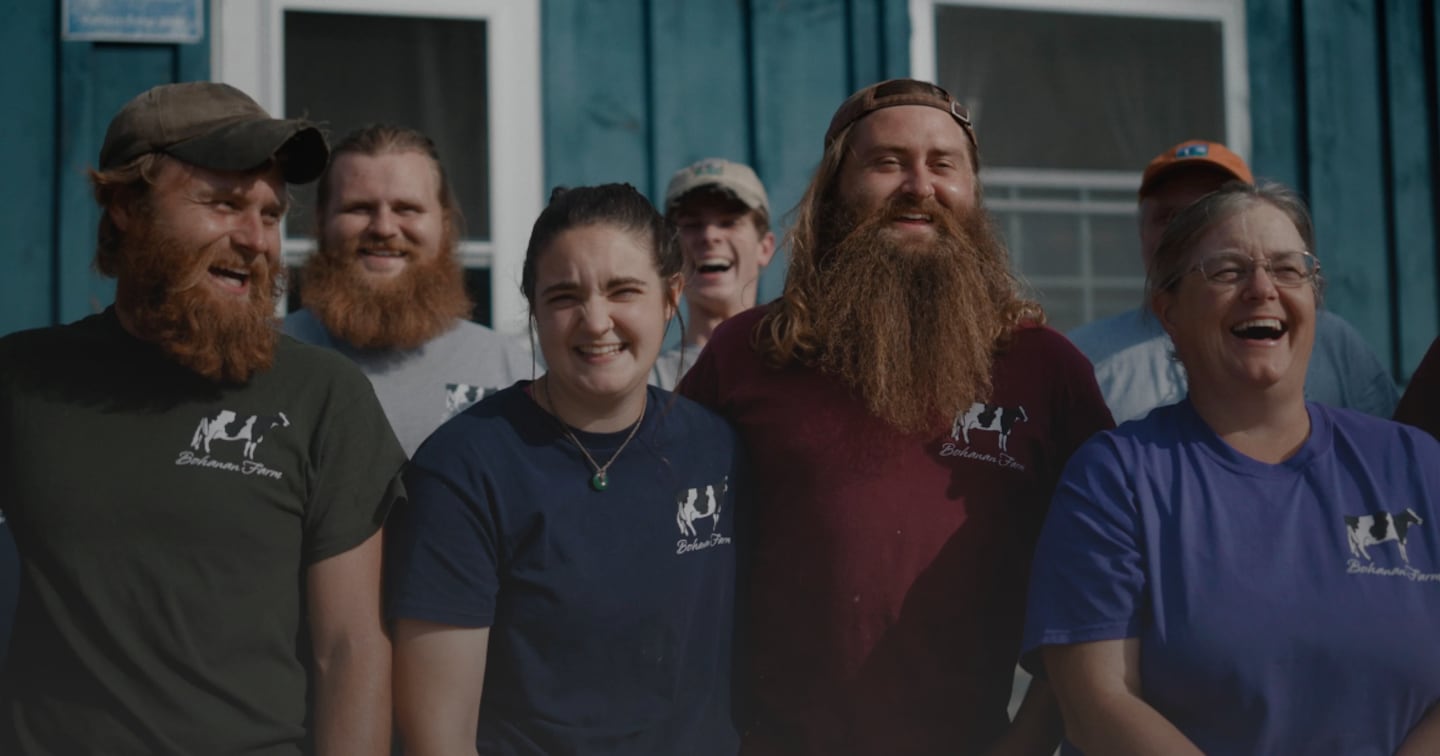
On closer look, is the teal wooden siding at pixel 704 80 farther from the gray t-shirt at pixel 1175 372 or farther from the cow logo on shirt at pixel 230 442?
the cow logo on shirt at pixel 230 442

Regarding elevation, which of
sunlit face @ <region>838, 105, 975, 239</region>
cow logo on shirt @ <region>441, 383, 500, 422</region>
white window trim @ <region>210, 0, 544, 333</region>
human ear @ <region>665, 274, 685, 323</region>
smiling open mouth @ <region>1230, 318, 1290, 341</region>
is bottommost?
cow logo on shirt @ <region>441, 383, 500, 422</region>

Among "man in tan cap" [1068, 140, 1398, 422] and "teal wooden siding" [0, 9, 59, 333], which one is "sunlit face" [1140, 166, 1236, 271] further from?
"teal wooden siding" [0, 9, 59, 333]

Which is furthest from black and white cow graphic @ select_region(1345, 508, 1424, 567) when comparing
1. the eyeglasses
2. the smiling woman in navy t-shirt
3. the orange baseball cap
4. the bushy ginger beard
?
the orange baseball cap

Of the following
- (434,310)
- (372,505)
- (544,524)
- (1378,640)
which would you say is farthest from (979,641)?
(434,310)

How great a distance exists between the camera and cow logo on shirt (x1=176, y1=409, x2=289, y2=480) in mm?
2273

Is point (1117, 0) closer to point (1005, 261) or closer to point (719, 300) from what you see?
point (719, 300)

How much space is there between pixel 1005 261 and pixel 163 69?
3.13 m

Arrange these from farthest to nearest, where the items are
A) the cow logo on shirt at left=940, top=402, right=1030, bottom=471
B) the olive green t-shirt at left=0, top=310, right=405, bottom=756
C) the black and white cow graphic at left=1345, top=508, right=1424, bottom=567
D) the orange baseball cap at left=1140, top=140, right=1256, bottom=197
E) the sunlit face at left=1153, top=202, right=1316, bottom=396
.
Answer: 1. the orange baseball cap at left=1140, top=140, right=1256, bottom=197
2. the cow logo on shirt at left=940, top=402, right=1030, bottom=471
3. the sunlit face at left=1153, top=202, right=1316, bottom=396
4. the black and white cow graphic at left=1345, top=508, right=1424, bottom=567
5. the olive green t-shirt at left=0, top=310, right=405, bottom=756

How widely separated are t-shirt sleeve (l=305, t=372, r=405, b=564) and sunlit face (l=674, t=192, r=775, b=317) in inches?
73.9

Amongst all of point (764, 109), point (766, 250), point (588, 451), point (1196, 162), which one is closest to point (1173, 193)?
point (1196, 162)

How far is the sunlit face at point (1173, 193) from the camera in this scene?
12.8 feet

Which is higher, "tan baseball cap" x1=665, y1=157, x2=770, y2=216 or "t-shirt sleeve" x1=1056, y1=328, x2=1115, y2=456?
"tan baseball cap" x1=665, y1=157, x2=770, y2=216

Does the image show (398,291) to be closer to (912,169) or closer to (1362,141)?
(912,169)

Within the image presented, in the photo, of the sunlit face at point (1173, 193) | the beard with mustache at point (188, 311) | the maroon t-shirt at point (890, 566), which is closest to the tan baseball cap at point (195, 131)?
the beard with mustache at point (188, 311)
